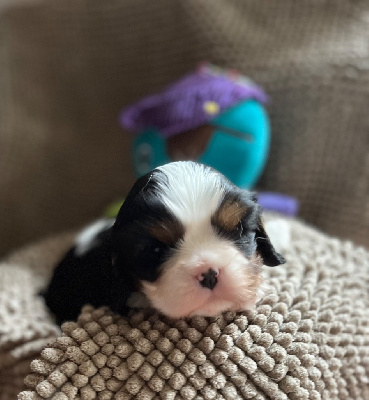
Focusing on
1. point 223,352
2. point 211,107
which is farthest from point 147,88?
point 223,352

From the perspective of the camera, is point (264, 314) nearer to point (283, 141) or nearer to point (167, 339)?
point (167, 339)

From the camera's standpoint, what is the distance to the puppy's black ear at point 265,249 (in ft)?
2.58

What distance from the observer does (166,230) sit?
0.69 m

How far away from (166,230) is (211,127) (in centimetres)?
53

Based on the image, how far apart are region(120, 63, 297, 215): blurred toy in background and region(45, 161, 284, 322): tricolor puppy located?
424 millimetres

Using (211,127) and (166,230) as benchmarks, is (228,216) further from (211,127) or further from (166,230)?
(211,127)

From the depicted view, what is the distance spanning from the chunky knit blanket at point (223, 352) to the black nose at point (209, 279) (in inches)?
3.8

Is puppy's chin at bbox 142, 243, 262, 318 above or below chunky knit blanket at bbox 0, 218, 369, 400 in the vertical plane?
above

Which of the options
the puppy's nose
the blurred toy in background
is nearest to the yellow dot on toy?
the blurred toy in background

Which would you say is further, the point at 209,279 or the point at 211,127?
the point at 211,127

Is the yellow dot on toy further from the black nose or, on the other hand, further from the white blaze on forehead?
the black nose

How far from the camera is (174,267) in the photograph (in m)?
0.69

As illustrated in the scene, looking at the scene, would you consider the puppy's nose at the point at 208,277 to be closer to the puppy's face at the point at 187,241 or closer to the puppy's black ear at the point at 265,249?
the puppy's face at the point at 187,241

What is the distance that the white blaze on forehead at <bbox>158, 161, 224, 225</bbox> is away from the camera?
2.29 feet
